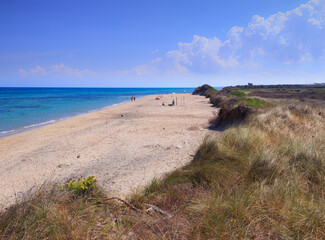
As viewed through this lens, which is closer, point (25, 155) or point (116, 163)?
point (116, 163)

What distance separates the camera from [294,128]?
7602mm

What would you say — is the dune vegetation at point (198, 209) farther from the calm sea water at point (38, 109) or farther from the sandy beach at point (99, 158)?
the calm sea water at point (38, 109)

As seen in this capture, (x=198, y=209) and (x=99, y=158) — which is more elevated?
(x=198, y=209)

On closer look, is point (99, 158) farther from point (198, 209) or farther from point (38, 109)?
point (38, 109)

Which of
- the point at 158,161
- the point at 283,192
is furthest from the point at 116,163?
the point at 283,192

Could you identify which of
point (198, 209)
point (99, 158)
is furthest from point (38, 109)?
point (198, 209)

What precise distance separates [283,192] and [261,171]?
35.9 inches

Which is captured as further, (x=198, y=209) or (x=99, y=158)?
(x=99, y=158)

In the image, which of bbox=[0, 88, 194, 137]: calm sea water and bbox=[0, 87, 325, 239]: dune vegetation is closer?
bbox=[0, 87, 325, 239]: dune vegetation

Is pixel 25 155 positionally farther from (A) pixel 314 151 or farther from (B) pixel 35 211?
(A) pixel 314 151

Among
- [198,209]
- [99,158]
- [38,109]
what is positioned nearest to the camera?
[198,209]

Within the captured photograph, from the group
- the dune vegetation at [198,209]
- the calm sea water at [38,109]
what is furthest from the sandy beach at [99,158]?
the calm sea water at [38,109]

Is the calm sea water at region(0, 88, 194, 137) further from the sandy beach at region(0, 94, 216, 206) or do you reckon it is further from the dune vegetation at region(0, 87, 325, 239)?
the dune vegetation at region(0, 87, 325, 239)

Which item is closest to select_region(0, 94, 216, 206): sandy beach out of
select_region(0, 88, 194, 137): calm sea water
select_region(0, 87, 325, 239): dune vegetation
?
select_region(0, 87, 325, 239): dune vegetation
